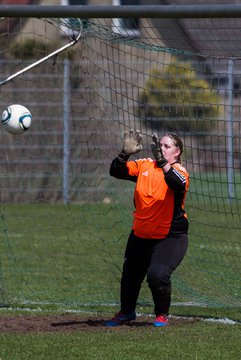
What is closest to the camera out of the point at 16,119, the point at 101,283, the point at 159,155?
the point at 159,155

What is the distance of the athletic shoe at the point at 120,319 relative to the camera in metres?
7.79

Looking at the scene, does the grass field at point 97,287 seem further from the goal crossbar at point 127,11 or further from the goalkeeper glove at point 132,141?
the goal crossbar at point 127,11

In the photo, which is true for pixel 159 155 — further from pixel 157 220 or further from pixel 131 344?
pixel 131 344

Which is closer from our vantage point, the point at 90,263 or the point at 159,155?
the point at 159,155

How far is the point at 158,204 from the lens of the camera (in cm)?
756

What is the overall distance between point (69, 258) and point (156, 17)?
5518 mm

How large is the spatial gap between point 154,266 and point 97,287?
2.58 m

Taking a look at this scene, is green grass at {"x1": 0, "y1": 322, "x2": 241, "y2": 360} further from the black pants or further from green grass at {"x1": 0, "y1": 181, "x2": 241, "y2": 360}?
the black pants

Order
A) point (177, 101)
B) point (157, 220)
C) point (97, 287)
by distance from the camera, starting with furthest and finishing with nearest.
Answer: point (177, 101)
point (97, 287)
point (157, 220)

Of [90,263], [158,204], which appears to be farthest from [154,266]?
[90,263]

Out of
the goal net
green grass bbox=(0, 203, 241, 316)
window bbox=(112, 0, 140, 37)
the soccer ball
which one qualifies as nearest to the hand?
the soccer ball

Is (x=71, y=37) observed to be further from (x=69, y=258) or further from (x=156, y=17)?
(x=69, y=258)

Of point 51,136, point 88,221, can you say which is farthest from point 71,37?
point 51,136

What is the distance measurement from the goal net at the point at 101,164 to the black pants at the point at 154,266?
46.4 inches
